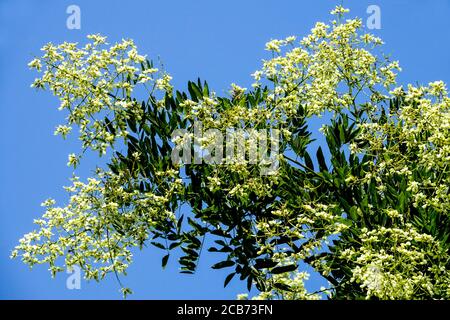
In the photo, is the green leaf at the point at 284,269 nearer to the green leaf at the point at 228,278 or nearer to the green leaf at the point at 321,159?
the green leaf at the point at 228,278

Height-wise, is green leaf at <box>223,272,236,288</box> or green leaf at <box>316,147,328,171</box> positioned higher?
green leaf at <box>316,147,328,171</box>

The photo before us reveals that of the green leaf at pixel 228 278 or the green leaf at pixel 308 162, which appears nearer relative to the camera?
the green leaf at pixel 228 278

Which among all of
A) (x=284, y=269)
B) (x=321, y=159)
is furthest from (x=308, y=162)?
(x=284, y=269)

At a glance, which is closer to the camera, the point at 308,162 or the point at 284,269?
the point at 284,269

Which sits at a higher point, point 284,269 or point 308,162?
point 308,162

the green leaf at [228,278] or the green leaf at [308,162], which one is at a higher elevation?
the green leaf at [308,162]

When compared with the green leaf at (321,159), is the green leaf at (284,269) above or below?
below

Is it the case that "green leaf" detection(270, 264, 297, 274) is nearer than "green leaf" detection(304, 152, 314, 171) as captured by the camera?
Yes

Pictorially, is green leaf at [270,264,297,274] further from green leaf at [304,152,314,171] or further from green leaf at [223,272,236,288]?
green leaf at [304,152,314,171]

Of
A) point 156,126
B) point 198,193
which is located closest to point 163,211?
point 198,193

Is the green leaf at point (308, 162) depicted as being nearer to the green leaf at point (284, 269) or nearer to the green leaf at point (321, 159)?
the green leaf at point (321, 159)

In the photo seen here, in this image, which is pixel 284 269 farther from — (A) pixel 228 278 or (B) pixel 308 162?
(B) pixel 308 162

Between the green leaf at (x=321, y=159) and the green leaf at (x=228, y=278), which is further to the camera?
the green leaf at (x=321, y=159)

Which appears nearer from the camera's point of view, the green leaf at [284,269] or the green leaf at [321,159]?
the green leaf at [284,269]
